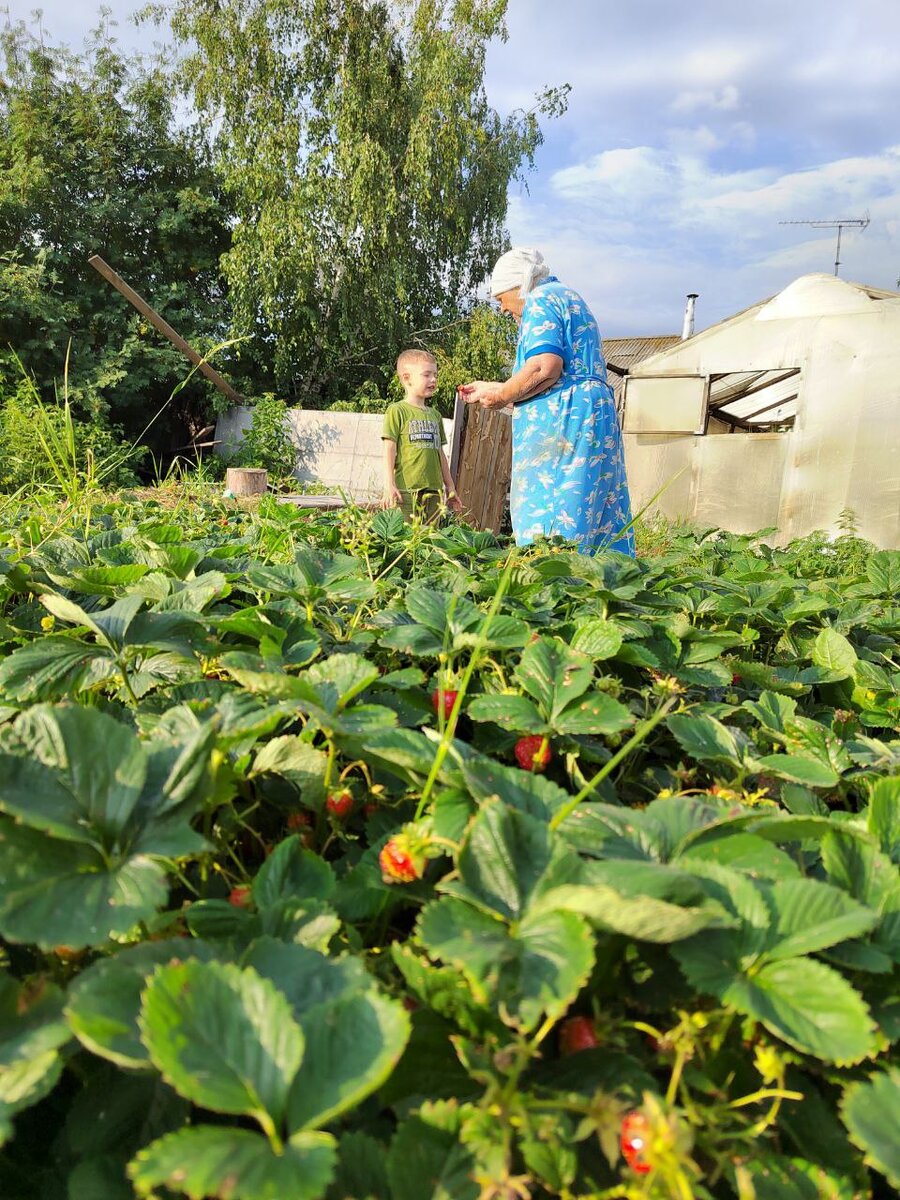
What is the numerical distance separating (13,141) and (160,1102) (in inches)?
656

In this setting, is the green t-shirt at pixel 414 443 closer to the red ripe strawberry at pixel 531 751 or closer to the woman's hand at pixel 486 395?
the woman's hand at pixel 486 395

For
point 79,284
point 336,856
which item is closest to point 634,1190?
point 336,856

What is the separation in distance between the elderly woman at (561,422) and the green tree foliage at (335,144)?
11888 millimetres

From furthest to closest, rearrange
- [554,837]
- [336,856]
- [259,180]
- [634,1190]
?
[259,180]
[336,856]
[554,837]
[634,1190]

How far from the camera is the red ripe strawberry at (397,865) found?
0.45m

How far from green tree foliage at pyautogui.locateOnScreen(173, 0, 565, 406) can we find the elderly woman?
11.9m

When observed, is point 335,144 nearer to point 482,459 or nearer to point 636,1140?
point 482,459

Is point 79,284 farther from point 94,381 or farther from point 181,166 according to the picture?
point 181,166

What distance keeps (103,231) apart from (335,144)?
14.6ft

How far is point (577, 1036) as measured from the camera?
38 centimetres

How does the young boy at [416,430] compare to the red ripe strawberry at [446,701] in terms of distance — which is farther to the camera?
the young boy at [416,430]

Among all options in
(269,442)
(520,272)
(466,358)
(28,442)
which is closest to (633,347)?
(466,358)

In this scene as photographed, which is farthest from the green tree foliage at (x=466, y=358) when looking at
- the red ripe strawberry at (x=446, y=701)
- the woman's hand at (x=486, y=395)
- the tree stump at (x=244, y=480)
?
the red ripe strawberry at (x=446, y=701)

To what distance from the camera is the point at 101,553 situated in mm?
1080
